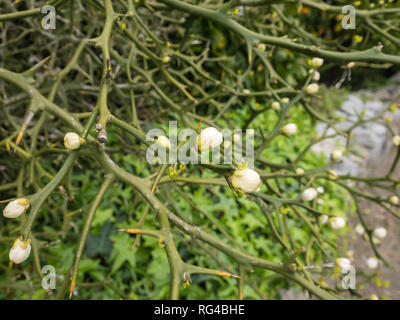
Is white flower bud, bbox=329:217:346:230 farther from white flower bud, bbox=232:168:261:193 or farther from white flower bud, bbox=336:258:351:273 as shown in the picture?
white flower bud, bbox=232:168:261:193

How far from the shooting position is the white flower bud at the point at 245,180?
1.74 ft

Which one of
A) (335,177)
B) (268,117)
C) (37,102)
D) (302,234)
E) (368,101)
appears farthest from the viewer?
(368,101)

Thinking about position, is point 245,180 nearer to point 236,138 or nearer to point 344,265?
point 236,138

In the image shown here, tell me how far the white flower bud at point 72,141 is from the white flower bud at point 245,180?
313 mm

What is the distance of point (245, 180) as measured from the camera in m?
0.53

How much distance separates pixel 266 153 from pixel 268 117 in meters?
0.64

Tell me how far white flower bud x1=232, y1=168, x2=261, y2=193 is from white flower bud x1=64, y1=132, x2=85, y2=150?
31cm

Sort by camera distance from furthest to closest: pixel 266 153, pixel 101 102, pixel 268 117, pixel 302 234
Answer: pixel 268 117 < pixel 266 153 < pixel 302 234 < pixel 101 102

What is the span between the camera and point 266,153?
2703 mm

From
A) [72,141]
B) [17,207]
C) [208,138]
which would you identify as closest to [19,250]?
[17,207]

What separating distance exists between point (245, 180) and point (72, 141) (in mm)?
339

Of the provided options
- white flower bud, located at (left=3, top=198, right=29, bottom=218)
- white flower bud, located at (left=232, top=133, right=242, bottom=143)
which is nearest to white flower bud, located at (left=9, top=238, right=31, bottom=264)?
white flower bud, located at (left=3, top=198, right=29, bottom=218)

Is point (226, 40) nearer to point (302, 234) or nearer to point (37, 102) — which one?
point (302, 234)
